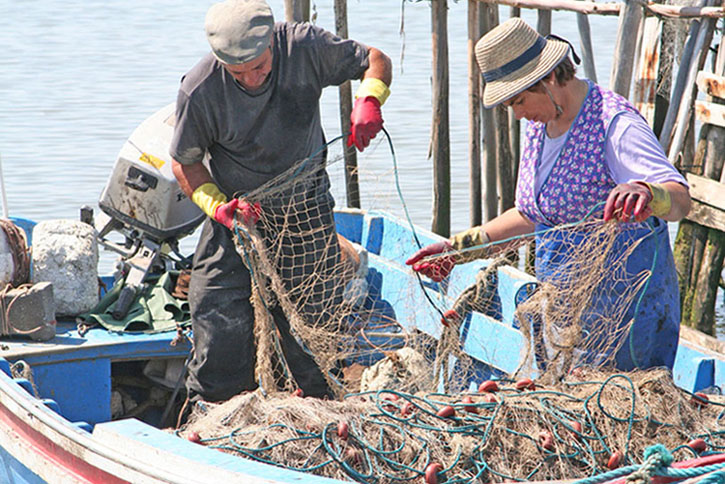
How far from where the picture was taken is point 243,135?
14.6 ft

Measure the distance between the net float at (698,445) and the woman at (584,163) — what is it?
43cm

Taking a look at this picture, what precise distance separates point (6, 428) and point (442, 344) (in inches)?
76.3

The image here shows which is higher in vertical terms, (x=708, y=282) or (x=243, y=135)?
(x=243, y=135)

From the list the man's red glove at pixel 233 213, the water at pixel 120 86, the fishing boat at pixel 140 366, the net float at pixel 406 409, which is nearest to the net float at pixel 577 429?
the net float at pixel 406 409

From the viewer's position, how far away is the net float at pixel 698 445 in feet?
10.7

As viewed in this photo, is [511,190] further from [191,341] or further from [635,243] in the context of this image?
[635,243]

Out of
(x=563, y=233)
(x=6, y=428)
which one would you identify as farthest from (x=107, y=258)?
(x=563, y=233)

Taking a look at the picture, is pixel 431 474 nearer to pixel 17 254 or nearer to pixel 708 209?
pixel 17 254

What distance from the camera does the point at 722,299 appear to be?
9430 millimetres

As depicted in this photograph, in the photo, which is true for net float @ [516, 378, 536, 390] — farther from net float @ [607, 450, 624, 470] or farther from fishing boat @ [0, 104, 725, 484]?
fishing boat @ [0, 104, 725, 484]

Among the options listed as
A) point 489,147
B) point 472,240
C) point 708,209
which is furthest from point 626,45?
point 472,240

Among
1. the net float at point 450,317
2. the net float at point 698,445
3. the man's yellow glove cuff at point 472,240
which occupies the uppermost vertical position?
the man's yellow glove cuff at point 472,240

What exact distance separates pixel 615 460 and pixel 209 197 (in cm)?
201

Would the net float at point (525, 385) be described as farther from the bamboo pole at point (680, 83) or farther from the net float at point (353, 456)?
the bamboo pole at point (680, 83)
